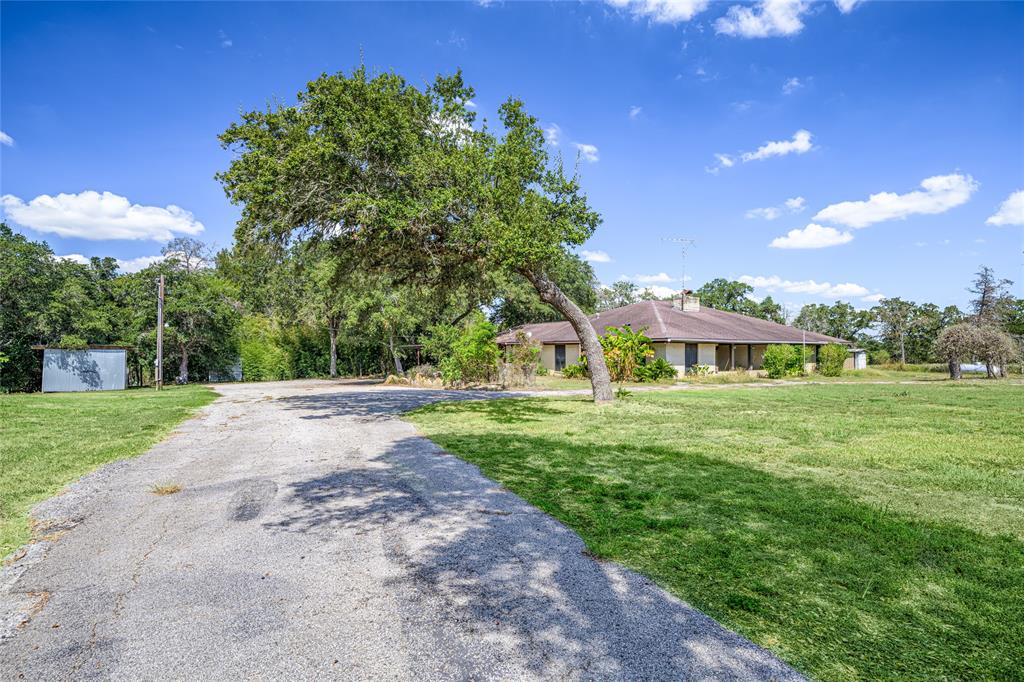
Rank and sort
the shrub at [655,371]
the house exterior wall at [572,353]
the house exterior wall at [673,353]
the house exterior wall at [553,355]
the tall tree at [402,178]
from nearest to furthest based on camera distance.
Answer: the tall tree at [402,178], the shrub at [655,371], the house exterior wall at [673,353], the house exterior wall at [572,353], the house exterior wall at [553,355]

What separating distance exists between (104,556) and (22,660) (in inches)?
59.1

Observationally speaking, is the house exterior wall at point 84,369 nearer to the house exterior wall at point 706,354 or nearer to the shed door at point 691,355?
the shed door at point 691,355

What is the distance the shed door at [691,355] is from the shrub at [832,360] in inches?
359

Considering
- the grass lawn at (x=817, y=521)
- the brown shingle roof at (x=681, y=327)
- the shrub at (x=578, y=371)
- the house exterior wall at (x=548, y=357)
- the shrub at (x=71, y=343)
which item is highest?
the brown shingle roof at (x=681, y=327)

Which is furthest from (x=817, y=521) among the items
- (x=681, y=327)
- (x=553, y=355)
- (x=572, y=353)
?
(x=553, y=355)

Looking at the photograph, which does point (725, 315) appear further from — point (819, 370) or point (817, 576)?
point (817, 576)

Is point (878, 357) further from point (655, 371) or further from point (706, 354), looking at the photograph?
point (655, 371)

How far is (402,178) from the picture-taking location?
1223 cm

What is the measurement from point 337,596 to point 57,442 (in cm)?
862

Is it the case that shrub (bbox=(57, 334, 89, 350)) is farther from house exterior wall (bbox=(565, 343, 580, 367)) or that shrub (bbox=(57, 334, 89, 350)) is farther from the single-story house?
house exterior wall (bbox=(565, 343, 580, 367))

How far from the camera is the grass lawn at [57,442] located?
17.3 feet

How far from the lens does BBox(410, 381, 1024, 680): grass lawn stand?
274 centimetres

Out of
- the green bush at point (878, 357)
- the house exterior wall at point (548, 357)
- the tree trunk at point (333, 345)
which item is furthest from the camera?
the green bush at point (878, 357)

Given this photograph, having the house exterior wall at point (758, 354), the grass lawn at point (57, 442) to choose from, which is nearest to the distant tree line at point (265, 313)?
the grass lawn at point (57, 442)
